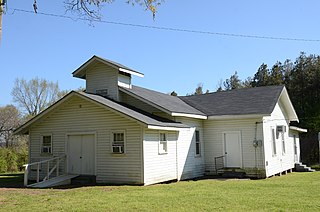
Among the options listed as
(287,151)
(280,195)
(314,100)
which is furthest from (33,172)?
(314,100)

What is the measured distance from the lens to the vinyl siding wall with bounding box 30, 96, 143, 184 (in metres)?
15.9

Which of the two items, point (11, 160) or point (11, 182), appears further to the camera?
point (11, 160)

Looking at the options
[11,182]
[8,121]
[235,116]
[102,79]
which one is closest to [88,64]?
[102,79]

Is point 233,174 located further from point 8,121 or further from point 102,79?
point 8,121

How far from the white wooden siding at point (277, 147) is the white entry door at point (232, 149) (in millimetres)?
1427

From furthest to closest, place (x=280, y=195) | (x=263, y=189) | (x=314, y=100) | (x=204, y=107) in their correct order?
1. (x=314, y=100)
2. (x=204, y=107)
3. (x=263, y=189)
4. (x=280, y=195)

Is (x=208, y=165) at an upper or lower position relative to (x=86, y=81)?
lower

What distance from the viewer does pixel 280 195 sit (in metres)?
11.3

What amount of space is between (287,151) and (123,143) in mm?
12321

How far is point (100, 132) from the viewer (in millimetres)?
16844

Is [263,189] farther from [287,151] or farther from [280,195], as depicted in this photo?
[287,151]

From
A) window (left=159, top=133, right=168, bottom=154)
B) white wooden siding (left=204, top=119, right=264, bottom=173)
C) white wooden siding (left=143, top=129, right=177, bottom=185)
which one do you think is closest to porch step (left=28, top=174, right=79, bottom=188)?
white wooden siding (left=143, top=129, right=177, bottom=185)

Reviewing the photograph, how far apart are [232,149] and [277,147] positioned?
3.31 metres

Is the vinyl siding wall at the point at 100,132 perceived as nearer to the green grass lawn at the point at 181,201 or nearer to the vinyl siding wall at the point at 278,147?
the green grass lawn at the point at 181,201
